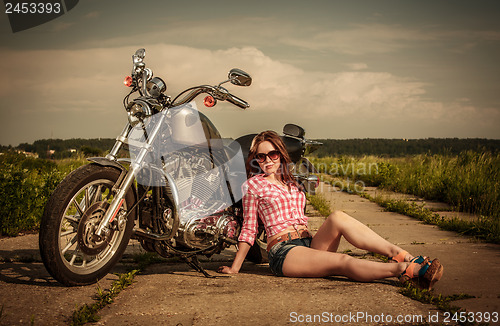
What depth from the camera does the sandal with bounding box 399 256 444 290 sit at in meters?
2.95

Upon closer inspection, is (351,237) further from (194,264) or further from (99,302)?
(99,302)

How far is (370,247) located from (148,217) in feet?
5.38

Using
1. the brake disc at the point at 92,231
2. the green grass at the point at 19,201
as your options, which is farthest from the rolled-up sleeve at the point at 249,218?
the green grass at the point at 19,201

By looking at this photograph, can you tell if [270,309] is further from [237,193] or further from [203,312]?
[237,193]

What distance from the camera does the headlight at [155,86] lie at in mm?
3387

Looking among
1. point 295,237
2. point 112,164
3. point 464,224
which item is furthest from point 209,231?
point 464,224

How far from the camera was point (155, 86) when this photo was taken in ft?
11.1

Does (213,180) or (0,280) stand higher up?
(213,180)

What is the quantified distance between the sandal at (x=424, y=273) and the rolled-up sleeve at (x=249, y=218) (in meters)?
1.17

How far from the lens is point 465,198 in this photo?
714 centimetres

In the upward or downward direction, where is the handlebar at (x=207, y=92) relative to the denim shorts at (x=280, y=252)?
upward

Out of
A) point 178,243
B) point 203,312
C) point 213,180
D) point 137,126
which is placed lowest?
point 203,312

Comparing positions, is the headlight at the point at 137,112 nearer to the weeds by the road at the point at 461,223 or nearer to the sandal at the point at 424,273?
the sandal at the point at 424,273

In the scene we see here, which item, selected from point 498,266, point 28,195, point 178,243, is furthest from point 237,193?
point 28,195
